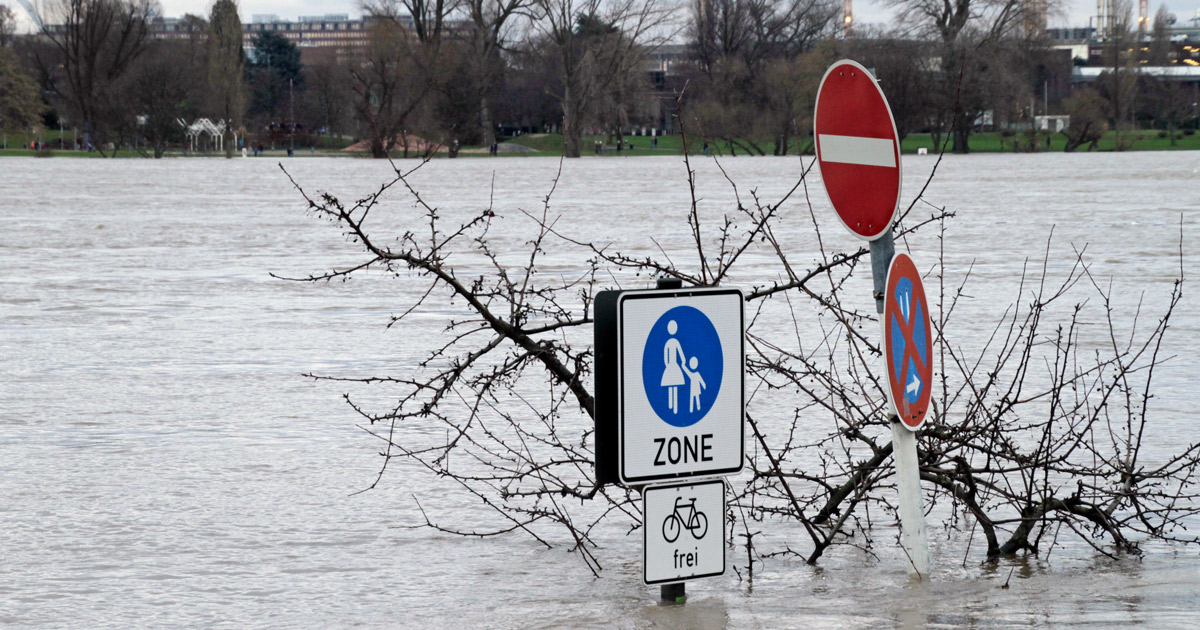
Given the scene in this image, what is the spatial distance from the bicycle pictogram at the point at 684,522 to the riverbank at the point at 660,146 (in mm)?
88180

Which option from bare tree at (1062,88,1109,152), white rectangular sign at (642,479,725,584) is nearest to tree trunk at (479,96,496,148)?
bare tree at (1062,88,1109,152)

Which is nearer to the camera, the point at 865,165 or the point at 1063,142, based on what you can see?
the point at 865,165

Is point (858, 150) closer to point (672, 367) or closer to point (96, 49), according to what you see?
point (672, 367)

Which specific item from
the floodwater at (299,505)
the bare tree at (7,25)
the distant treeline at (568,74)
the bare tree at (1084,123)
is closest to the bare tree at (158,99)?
the distant treeline at (568,74)

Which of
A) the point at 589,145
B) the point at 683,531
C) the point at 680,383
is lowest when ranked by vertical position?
the point at 683,531

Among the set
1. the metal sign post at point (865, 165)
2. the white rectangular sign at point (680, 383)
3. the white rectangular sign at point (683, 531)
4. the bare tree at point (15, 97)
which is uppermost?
the bare tree at point (15, 97)

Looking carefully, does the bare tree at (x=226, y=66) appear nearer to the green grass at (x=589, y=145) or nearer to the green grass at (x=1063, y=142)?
the green grass at (x=589, y=145)

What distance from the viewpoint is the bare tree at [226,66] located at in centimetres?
10631

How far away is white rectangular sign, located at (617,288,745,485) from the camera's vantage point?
416 centimetres

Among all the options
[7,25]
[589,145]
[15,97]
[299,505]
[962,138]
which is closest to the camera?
[299,505]

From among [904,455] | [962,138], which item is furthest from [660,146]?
[904,455]

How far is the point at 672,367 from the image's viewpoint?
4254mm

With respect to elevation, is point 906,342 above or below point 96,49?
below

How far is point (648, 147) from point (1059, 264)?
329 ft
